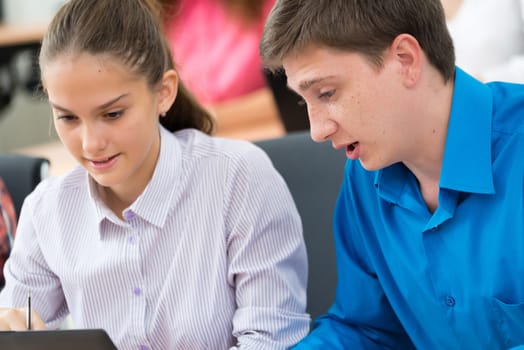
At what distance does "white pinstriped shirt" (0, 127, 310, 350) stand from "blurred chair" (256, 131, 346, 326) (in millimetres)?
191

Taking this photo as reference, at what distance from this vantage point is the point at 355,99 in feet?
3.84

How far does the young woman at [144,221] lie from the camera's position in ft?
4.48

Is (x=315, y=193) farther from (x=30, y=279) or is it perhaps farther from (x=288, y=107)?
(x=288, y=107)

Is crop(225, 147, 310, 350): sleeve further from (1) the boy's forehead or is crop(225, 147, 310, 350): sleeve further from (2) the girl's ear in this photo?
(1) the boy's forehead

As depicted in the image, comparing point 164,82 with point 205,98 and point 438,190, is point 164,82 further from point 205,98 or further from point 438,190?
point 205,98

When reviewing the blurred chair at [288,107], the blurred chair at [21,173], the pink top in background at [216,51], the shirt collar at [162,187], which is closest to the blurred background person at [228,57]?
the pink top in background at [216,51]

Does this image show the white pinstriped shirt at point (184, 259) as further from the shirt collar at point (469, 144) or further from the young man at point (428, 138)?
the shirt collar at point (469, 144)

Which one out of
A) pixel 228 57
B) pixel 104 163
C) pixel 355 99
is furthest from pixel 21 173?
pixel 228 57

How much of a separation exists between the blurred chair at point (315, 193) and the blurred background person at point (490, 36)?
0.64 meters

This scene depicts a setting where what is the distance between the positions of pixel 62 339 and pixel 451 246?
0.52m

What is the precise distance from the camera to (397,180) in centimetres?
129

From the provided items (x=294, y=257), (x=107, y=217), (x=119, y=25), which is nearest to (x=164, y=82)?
(x=119, y=25)

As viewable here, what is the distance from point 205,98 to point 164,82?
177 cm

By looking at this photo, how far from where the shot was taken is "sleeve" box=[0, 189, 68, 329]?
1.49 m
